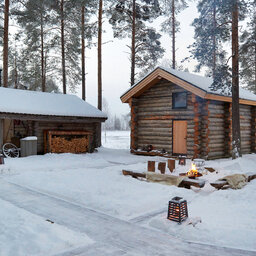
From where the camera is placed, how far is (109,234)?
16.4 feet

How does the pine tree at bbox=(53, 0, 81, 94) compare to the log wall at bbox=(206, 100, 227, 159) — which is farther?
the pine tree at bbox=(53, 0, 81, 94)

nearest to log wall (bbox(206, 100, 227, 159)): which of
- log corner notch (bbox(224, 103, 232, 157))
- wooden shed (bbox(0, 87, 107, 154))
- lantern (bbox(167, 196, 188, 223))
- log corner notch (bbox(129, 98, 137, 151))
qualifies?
log corner notch (bbox(224, 103, 232, 157))

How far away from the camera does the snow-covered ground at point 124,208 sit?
15.2 feet

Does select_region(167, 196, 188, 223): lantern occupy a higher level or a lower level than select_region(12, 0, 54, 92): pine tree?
lower

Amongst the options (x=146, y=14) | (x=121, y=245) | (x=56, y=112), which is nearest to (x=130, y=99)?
(x=56, y=112)

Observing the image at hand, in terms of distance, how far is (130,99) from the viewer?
1839cm

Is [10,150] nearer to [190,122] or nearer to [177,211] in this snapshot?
[190,122]

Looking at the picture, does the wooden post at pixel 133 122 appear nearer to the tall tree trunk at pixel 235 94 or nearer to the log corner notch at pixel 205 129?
the log corner notch at pixel 205 129

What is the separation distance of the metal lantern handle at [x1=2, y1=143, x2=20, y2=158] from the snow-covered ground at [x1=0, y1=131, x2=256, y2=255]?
3792 mm

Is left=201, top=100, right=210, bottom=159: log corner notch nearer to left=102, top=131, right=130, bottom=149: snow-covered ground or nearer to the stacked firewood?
the stacked firewood

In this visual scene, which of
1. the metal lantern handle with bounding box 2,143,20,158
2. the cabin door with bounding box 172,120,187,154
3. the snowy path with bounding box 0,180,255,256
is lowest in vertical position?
the snowy path with bounding box 0,180,255,256

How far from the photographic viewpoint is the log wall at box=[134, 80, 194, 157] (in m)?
16.1

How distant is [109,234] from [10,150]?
12.2 metres

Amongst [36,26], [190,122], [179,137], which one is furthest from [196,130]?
[36,26]
